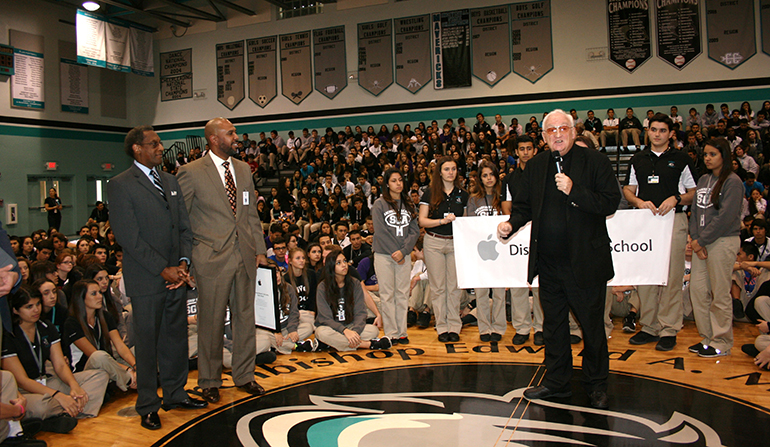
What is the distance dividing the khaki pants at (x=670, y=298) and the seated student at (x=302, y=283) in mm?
3235

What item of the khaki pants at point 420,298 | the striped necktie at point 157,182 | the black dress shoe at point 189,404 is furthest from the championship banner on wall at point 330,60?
the black dress shoe at point 189,404

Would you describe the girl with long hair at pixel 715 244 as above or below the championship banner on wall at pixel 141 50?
below

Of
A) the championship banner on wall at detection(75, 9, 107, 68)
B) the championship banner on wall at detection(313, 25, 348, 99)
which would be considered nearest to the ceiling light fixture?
the championship banner on wall at detection(75, 9, 107, 68)

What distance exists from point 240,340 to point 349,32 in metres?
15.3

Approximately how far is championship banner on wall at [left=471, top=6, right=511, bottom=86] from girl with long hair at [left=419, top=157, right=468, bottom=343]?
11474 millimetres

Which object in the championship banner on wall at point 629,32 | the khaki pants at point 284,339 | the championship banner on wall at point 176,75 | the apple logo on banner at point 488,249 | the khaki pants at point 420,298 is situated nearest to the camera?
the khaki pants at point 284,339

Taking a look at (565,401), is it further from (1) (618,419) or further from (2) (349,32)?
(2) (349,32)

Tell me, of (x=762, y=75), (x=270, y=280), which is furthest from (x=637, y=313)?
(x=762, y=75)

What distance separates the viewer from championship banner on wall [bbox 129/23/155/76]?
1791 centimetres

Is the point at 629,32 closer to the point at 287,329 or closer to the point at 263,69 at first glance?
the point at 263,69

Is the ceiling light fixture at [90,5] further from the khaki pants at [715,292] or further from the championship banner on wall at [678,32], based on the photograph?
the khaki pants at [715,292]

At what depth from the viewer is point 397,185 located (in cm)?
515

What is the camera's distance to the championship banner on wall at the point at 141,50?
17.9 meters

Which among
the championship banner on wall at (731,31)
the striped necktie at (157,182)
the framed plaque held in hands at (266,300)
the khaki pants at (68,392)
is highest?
the championship banner on wall at (731,31)
